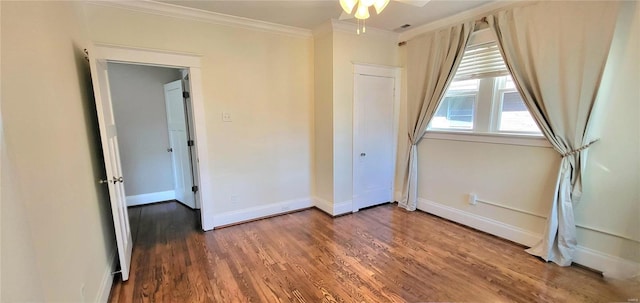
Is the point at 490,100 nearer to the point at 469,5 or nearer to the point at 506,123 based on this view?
the point at 506,123

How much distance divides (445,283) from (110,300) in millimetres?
2666

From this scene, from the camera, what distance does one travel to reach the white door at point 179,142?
393 centimetres

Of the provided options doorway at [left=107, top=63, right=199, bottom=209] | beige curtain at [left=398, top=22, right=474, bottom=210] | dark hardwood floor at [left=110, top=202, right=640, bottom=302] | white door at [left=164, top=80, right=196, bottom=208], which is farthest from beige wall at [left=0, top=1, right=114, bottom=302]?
beige curtain at [left=398, top=22, right=474, bottom=210]

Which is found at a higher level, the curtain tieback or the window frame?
the window frame

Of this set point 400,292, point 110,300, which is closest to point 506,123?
point 400,292

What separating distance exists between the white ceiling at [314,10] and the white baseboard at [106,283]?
2.52 meters

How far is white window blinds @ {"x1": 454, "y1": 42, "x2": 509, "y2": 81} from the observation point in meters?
2.92

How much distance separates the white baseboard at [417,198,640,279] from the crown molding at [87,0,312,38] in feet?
9.75

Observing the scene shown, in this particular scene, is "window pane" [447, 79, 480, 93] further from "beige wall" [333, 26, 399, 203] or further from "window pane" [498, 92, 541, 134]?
"beige wall" [333, 26, 399, 203]

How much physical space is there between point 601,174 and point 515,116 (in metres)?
0.85

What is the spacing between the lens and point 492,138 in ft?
9.95

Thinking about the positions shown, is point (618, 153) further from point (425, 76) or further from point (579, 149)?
point (425, 76)

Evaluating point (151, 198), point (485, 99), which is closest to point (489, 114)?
point (485, 99)

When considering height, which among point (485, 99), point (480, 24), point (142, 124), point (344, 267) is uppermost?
point (480, 24)
